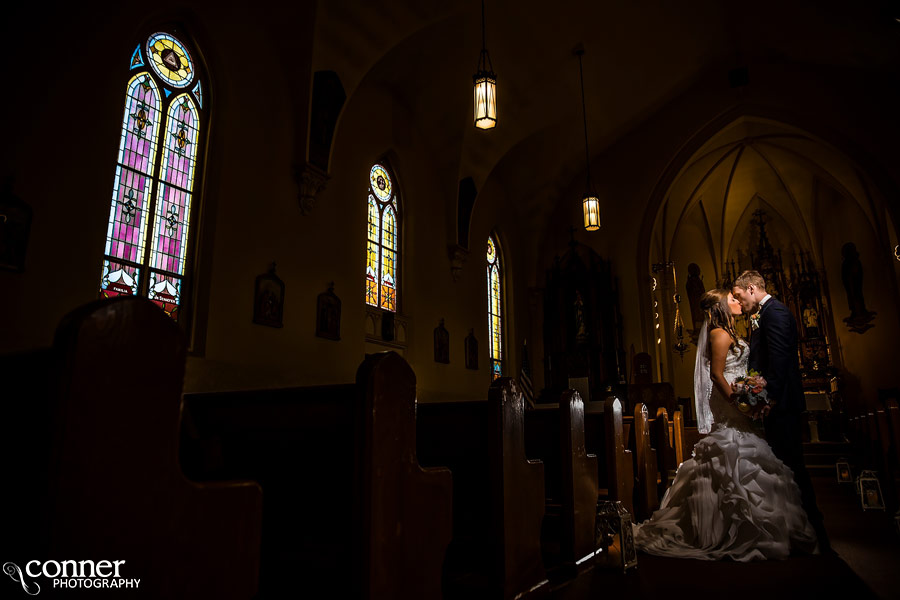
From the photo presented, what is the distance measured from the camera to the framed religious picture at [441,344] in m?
9.83

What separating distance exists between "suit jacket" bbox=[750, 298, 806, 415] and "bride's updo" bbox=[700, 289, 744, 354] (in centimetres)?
17

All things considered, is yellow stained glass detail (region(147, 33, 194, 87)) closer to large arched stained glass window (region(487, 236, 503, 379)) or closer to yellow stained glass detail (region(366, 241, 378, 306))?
yellow stained glass detail (region(366, 241, 378, 306))

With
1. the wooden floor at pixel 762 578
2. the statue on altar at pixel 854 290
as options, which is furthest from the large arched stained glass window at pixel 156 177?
the statue on altar at pixel 854 290

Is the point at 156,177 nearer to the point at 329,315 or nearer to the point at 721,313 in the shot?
the point at 329,315

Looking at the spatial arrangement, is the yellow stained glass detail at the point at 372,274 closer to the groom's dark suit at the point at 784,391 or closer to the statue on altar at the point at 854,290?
the groom's dark suit at the point at 784,391

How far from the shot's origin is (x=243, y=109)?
6.77 meters

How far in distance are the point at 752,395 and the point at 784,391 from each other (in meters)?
0.20

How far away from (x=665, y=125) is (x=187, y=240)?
10.2 metres

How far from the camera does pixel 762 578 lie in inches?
117

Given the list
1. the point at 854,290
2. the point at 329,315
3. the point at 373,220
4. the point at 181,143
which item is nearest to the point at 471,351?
the point at 373,220

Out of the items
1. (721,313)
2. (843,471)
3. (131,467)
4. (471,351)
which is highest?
(471,351)

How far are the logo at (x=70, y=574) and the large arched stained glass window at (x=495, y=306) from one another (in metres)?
10.9

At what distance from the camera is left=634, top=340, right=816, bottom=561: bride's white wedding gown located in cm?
344

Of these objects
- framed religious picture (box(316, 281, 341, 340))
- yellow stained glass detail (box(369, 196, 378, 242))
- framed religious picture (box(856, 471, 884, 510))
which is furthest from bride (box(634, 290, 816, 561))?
yellow stained glass detail (box(369, 196, 378, 242))
